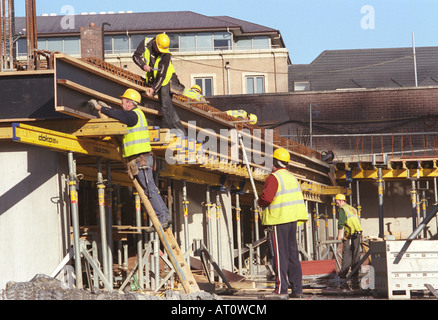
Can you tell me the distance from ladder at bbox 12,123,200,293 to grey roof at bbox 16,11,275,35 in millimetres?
51102

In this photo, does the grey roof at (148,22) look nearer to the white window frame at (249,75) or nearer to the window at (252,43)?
the window at (252,43)

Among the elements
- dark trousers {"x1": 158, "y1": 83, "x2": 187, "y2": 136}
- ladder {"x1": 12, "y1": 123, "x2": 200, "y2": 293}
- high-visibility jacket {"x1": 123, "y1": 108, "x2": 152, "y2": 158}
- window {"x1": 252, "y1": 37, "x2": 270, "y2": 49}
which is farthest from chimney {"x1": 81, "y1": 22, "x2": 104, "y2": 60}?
window {"x1": 252, "y1": 37, "x2": 270, "y2": 49}

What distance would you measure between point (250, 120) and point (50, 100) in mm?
10946

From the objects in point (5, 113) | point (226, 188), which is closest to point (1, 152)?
point (5, 113)

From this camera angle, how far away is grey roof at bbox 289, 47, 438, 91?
63.6m

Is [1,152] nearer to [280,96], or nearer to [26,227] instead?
[26,227]

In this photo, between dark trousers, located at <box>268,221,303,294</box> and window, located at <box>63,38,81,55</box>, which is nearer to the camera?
dark trousers, located at <box>268,221,303,294</box>

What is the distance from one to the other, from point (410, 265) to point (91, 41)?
9.87 m

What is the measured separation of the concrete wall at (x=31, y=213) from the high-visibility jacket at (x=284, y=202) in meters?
3.47

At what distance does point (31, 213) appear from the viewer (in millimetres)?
12961

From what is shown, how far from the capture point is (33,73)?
12.7m

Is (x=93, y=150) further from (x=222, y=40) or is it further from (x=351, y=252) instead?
(x=222, y=40)

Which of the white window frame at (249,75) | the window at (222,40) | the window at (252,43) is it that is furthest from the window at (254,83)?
the window at (252,43)

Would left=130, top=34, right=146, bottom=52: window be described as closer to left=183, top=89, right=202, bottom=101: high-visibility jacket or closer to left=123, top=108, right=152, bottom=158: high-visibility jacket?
left=183, top=89, right=202, bottom=101: high-visibility jacket
